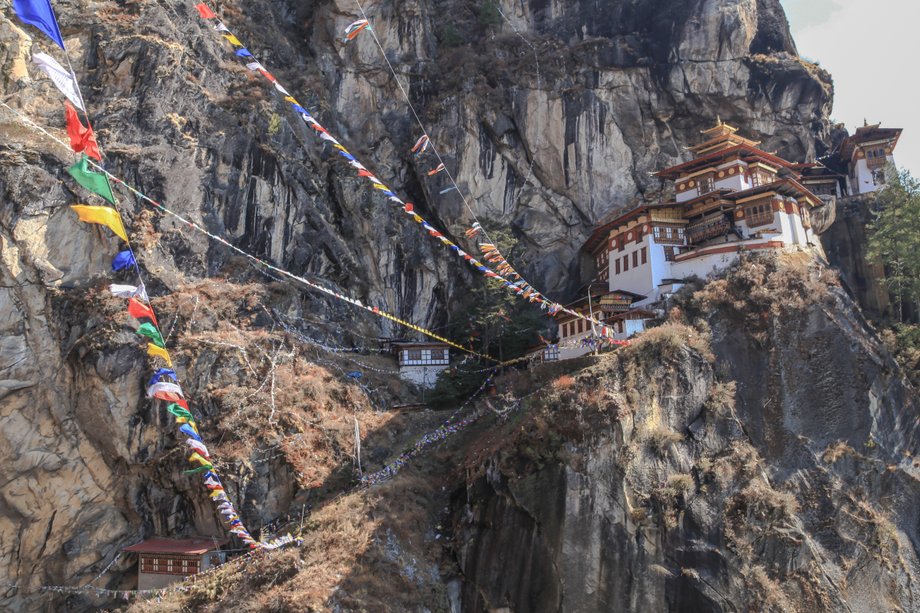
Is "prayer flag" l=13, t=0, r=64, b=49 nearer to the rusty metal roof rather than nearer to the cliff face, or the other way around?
the cliff face

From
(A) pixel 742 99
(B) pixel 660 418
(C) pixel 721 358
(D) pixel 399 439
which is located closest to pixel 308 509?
(D) pixel 399 439

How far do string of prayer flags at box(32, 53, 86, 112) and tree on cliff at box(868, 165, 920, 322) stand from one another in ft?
120

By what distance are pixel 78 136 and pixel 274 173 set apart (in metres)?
20.9

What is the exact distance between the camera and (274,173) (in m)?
38.2

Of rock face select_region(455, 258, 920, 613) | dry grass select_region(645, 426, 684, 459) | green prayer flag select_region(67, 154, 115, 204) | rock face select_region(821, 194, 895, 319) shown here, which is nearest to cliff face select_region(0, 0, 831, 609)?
rock face select_region(821, 194, 895, 319)

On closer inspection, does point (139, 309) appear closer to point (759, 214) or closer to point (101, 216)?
point (101, 216)

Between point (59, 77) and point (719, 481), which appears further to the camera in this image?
point (719, 481)

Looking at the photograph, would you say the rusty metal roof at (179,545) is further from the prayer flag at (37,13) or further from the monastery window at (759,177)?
the monastery window at (759,177)

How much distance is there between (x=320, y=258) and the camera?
125 ft

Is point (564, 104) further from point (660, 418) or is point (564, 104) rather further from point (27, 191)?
point (27, 191)

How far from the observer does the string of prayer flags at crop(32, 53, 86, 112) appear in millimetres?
15562

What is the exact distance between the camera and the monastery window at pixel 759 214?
118 feet

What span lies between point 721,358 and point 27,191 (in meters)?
31.1

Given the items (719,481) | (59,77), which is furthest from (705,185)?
(59,77)
